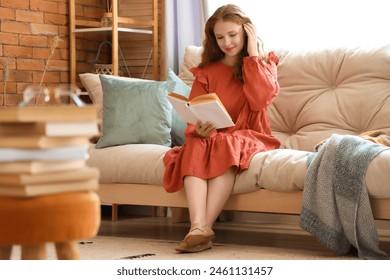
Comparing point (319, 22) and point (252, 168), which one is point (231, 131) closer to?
point (252, 168)

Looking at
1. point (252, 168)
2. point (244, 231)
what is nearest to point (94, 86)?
point (244, 231)

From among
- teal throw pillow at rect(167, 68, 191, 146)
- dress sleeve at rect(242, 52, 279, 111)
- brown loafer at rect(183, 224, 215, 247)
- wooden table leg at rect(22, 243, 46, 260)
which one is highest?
dress sleeve at rect(242, 52, 279, 111)

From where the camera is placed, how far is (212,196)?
325 cm

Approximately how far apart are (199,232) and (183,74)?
1.35 metres

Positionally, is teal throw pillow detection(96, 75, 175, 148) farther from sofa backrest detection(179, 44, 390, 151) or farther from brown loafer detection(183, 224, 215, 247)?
brown loafer detection(183, 224, 215, 247)

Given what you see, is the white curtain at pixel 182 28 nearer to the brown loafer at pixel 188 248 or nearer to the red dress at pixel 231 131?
the red dress at pixel 231 131

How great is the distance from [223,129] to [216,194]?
35cm

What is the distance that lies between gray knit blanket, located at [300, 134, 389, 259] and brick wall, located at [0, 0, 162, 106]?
2059mm

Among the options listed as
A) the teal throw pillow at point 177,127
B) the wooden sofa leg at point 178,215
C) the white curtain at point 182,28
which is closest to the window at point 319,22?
the white curtain at point 182,28

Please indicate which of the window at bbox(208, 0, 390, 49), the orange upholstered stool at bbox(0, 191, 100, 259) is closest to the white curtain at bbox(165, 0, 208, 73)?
the window at bbox(208, 0, 390, 49)

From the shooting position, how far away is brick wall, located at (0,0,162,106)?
4.53m
